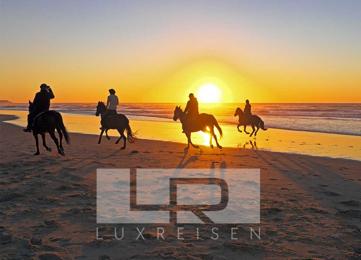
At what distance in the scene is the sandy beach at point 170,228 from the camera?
4.74 m

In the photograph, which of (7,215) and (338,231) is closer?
(338,231)

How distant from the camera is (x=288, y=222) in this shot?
5.95 m

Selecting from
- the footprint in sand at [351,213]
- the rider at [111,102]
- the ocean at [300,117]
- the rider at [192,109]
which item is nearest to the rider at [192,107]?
the rider at [192,109]

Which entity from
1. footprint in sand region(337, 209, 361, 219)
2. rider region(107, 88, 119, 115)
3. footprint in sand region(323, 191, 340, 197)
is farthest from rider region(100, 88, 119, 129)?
footprint in sand region(337, 209, 361, 219)

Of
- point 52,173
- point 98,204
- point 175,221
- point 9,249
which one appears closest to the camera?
point 9,249

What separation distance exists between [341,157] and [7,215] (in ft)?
38.4

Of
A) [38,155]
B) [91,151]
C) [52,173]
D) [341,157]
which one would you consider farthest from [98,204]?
[341,157]

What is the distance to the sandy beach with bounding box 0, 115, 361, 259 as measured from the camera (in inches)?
187

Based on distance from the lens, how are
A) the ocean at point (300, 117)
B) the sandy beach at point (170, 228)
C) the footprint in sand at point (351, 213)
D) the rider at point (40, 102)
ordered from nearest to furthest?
1. the sandy beach at point (170, 228)
2. the footprint in sand at point (351, 213)
3. the rider at point (40, 102)
4. the ocean at point (300, 117)

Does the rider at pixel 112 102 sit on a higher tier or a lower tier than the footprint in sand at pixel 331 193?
higher

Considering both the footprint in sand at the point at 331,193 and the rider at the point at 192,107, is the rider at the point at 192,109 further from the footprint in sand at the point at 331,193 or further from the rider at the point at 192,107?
the footprint in sand at the point at 331,193

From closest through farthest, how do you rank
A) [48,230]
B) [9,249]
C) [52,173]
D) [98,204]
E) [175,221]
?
[9,249]
[48,230]
[175,221]
[98,204]
[52,173]

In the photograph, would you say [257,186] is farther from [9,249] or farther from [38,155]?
[38,155]

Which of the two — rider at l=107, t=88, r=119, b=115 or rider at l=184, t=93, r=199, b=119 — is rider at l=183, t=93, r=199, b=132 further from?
rider at l=107, t=88, r=119, b=115
